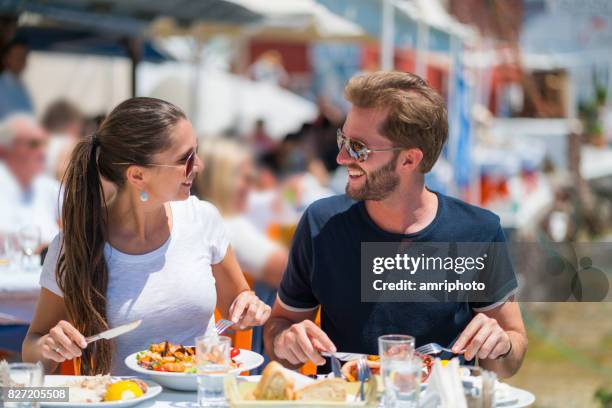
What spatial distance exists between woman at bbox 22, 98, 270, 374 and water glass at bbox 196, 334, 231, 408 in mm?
487

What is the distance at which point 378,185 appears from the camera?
7.89 feet

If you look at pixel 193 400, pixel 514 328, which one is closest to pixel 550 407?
pixel 514 328

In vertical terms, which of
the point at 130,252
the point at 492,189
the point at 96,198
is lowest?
the point at 492,189

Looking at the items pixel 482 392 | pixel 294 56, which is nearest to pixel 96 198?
pixel 482 392

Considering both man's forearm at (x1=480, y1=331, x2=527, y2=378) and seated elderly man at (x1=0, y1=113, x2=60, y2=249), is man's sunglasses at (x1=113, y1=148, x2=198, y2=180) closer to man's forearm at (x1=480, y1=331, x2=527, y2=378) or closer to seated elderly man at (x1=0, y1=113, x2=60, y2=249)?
man's forearm at (x1=480, y1=331, x2=527, y2=378)

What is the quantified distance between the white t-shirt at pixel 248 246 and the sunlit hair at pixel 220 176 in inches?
3.1

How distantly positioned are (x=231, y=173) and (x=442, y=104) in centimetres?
192

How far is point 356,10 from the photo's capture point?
7.47 meters

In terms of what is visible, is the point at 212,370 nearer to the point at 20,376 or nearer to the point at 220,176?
the point at 20,376

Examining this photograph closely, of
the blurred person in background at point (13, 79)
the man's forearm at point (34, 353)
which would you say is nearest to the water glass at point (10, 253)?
the man's forearm at point (34, 353)

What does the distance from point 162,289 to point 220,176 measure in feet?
5.83

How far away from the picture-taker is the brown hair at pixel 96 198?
234 cm

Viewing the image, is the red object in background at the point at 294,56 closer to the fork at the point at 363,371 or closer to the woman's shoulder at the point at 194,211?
the woman's shoulder at the point at 194,211

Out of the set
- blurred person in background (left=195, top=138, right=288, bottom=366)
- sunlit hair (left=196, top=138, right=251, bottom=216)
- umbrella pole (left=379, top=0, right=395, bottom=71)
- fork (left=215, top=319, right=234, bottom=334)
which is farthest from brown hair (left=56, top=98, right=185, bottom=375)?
umbrella pole (left=379, top=0, right=395, bottom=71)
